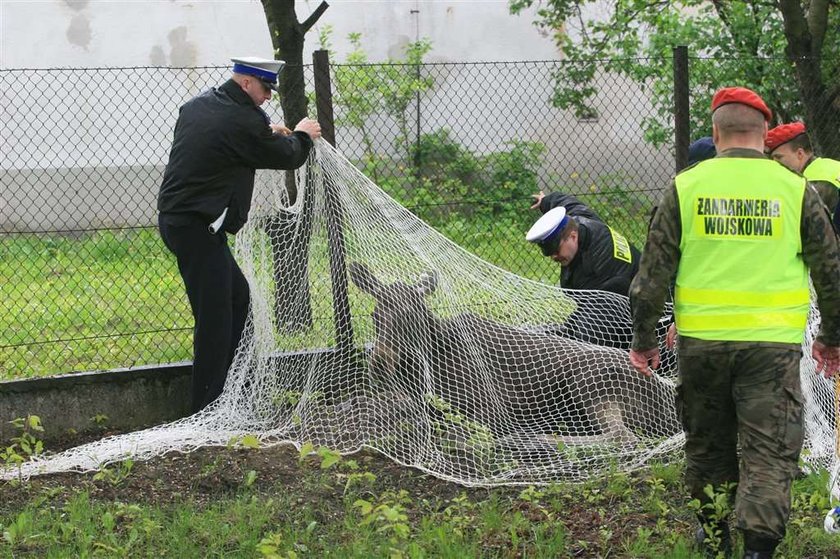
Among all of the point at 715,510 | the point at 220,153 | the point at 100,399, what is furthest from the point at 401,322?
the point at 715,510

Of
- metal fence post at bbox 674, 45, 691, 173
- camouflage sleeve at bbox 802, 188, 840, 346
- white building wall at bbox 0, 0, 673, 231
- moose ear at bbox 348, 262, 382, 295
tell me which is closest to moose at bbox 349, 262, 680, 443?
moose ear at bbox 348, 262, 382, 295

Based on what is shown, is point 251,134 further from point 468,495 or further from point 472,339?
point 468,495

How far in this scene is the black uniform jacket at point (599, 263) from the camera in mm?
5758

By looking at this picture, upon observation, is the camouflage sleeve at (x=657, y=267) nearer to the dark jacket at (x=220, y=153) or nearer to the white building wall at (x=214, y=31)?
the dark jacket at (x=220, y=153)

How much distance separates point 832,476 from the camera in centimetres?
446

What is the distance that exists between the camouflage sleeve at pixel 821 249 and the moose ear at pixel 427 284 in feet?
7.06

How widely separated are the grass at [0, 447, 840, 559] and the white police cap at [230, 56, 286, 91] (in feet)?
6.04

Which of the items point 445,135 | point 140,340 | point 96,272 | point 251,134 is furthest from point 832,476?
point 445,135

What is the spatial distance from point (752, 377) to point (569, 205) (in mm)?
2827

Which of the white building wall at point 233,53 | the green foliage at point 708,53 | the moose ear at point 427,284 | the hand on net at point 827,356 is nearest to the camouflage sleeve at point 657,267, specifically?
the hand on net at point 827,356

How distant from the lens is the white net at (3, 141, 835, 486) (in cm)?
510

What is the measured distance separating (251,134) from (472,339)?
1503 millimetres

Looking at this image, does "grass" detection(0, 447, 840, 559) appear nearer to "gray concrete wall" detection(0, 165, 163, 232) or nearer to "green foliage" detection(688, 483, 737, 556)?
"green foliage" detection(688, 483, 737, 556)

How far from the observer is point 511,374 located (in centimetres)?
540
